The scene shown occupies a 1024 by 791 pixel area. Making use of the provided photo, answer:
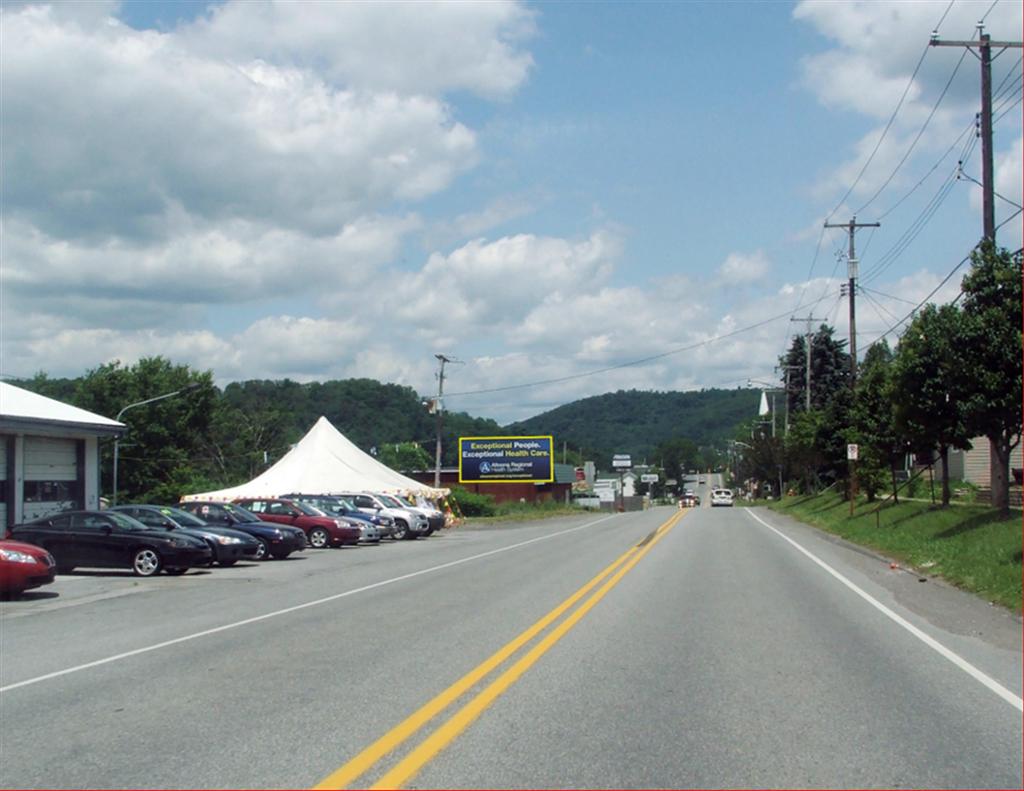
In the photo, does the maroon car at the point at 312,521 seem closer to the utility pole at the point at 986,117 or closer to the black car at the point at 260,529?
the black car at the point at 260,529

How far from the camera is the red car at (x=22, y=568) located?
17938 mm

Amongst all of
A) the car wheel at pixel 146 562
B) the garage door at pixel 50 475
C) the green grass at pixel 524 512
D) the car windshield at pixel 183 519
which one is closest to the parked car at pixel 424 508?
the green grass at pixel 524 512

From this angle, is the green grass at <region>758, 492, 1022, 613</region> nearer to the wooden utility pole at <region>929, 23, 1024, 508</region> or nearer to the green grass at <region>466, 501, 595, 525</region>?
the wooden utility pole at <region>929, 23, 1024, 508</region>

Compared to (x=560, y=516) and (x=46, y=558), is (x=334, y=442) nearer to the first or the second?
(x=560, y=516)

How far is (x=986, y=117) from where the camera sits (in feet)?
78.7

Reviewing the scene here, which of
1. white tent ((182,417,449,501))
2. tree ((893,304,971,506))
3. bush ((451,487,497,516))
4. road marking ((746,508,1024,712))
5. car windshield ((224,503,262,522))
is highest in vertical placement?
tree ((893,304,971,506))

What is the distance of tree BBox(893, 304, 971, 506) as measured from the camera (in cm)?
2192

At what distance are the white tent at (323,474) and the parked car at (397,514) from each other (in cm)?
284

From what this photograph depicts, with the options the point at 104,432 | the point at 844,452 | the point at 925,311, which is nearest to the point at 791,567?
the point at 925,311

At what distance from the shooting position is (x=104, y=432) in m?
33.2

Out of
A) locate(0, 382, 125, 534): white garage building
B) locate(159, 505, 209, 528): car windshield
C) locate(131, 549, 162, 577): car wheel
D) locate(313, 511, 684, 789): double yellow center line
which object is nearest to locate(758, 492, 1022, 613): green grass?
locate(313, 511, 684, 789): double yellow center line

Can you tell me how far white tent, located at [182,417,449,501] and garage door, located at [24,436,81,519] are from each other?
923 centimetres

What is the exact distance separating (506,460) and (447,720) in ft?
240

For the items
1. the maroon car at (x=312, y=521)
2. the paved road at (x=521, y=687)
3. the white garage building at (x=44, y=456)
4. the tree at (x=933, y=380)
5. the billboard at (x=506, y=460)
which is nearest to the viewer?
the paved road at (x=521, y=687)
